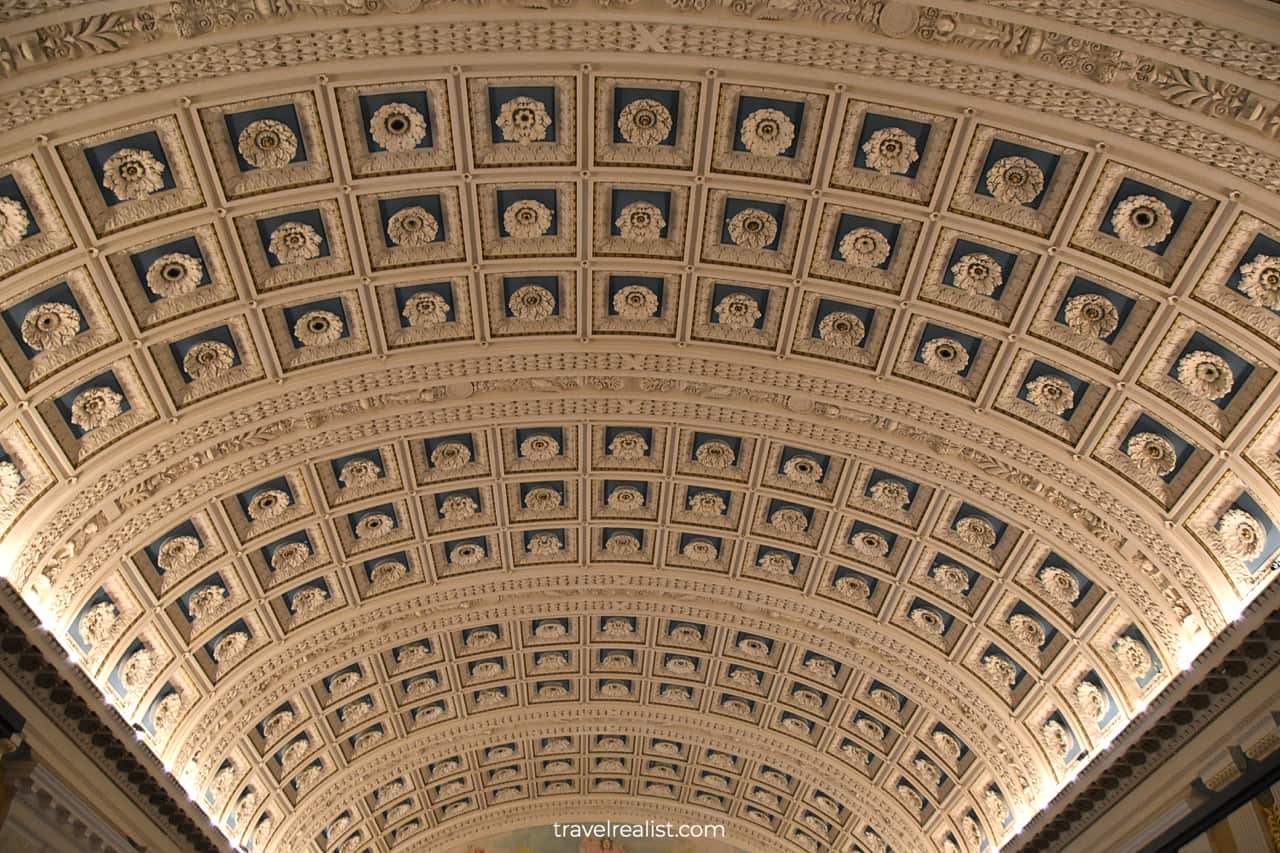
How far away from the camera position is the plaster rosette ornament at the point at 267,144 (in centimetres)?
1831

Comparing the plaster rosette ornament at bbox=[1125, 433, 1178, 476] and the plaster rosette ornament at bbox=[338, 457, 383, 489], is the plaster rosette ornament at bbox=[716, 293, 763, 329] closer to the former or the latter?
the plaster rosette ornament at bbox=[1125, 433, 1178, 476]

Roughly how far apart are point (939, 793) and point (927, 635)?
6.22 metres

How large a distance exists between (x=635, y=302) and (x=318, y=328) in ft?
21.0

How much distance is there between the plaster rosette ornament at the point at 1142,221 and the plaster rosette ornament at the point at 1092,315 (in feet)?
4.70

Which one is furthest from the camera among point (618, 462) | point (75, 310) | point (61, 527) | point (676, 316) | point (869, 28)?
point (618, 462)

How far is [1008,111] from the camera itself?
17.5 meters

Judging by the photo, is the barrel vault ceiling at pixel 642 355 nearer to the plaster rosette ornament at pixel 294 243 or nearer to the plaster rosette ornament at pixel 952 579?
the plaster rosette ornament at pixel 952 579

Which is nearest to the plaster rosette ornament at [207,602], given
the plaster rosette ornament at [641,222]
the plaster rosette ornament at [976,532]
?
the plaster rosette ornament at [641,222]

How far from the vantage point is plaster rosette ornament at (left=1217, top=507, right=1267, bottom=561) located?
64.2 feet

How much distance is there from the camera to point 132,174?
17984 mm

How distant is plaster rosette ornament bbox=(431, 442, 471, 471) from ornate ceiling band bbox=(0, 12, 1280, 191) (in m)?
10.0

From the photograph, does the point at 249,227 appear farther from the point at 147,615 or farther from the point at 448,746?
the point at 448,746

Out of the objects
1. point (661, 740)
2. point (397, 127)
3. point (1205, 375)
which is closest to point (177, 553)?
point (397, 127)

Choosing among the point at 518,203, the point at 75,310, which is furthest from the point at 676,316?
the point at 75,310
